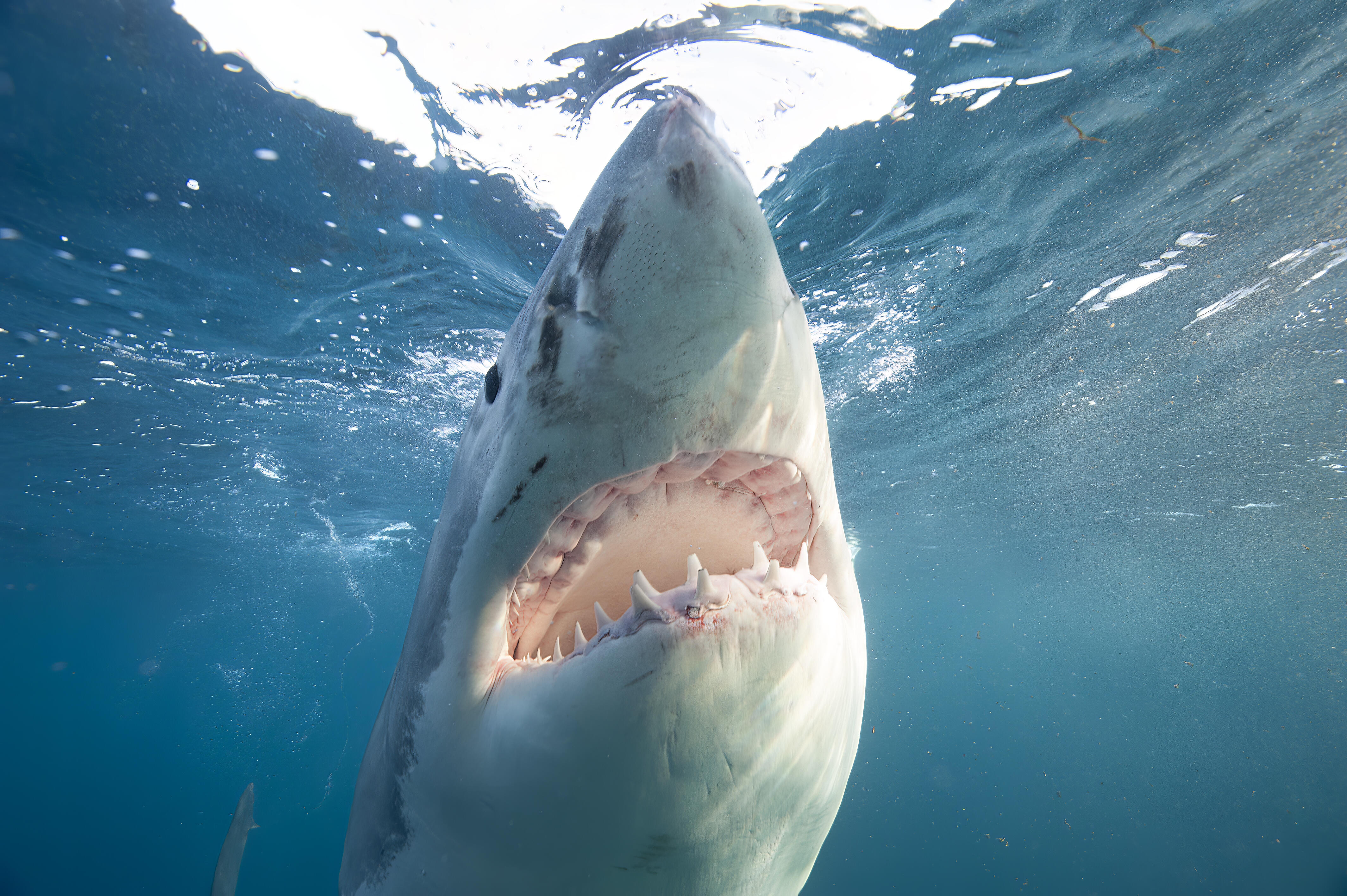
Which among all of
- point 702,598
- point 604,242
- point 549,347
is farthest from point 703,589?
point 604,242

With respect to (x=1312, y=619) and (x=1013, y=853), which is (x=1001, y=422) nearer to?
(x=1013, y=853)

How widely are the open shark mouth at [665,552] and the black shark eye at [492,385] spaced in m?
0.40

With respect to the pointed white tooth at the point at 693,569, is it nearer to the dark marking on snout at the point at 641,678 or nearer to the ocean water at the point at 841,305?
the dark marking on snout at the point at 641,678

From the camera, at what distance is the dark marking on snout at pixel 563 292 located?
1.15 metres

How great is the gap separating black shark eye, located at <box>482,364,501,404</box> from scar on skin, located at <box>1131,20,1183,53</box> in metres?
6.78

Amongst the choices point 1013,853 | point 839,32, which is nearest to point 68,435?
point 839,32

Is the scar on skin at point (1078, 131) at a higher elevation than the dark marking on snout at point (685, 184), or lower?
higher

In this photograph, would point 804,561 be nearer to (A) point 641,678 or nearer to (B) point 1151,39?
(A) point 641,678

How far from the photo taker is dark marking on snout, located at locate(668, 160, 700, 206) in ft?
3.61

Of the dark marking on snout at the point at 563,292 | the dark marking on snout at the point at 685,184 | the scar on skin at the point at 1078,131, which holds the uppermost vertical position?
the scar on skin at the point at 1078,131

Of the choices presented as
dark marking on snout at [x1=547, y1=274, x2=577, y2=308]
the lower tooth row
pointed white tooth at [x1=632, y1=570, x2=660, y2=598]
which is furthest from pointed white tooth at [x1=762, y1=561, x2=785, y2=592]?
dark marking on snout at [x1=547, y1=274, x2=577, y2=308]

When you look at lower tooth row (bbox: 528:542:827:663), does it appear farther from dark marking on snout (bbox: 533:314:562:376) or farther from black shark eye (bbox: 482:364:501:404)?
black shark eye (bbox: 482:364:501:404)

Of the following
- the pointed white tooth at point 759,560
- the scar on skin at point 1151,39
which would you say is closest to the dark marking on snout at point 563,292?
the pointed white tooth at point 759,560

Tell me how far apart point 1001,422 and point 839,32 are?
39.9 ft
